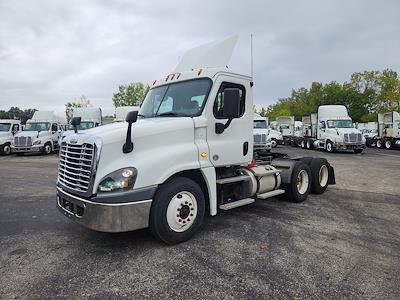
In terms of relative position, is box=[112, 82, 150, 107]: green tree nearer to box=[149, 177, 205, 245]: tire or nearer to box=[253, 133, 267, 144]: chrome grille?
box=[253, 133, 267, 144]: chrome grille

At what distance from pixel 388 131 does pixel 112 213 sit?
99.7ft

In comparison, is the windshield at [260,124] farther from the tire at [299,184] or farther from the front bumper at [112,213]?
the front bumper at [112,213]

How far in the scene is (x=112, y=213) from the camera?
3.88 meters

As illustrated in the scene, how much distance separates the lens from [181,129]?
15.1ft

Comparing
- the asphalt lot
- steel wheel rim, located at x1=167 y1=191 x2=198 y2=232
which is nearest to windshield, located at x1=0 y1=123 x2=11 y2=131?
the asphalt lot

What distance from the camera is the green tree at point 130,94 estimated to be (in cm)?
5484

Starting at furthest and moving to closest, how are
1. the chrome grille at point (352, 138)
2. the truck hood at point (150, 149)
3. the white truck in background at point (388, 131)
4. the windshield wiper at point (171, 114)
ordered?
the white truck in background at point (388, 131)
the chrome grille at point (352, 138)
the windshield wiper at point (171, 114)
the truck hood at point (150, 149)

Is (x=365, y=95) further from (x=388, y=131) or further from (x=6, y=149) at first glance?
(x=6, y=149)

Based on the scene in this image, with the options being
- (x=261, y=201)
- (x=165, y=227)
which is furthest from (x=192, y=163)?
(x=261, y=201)

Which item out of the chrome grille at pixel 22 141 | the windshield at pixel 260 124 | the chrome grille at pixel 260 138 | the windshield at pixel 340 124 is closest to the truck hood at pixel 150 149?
the chrome grille at pixel 260 138

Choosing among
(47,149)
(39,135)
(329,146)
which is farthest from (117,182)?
(329,146)

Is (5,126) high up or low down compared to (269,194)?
up

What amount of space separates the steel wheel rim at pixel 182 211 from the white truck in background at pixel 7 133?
2293 cm

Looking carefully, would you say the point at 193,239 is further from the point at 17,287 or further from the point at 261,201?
the point at 261,201
